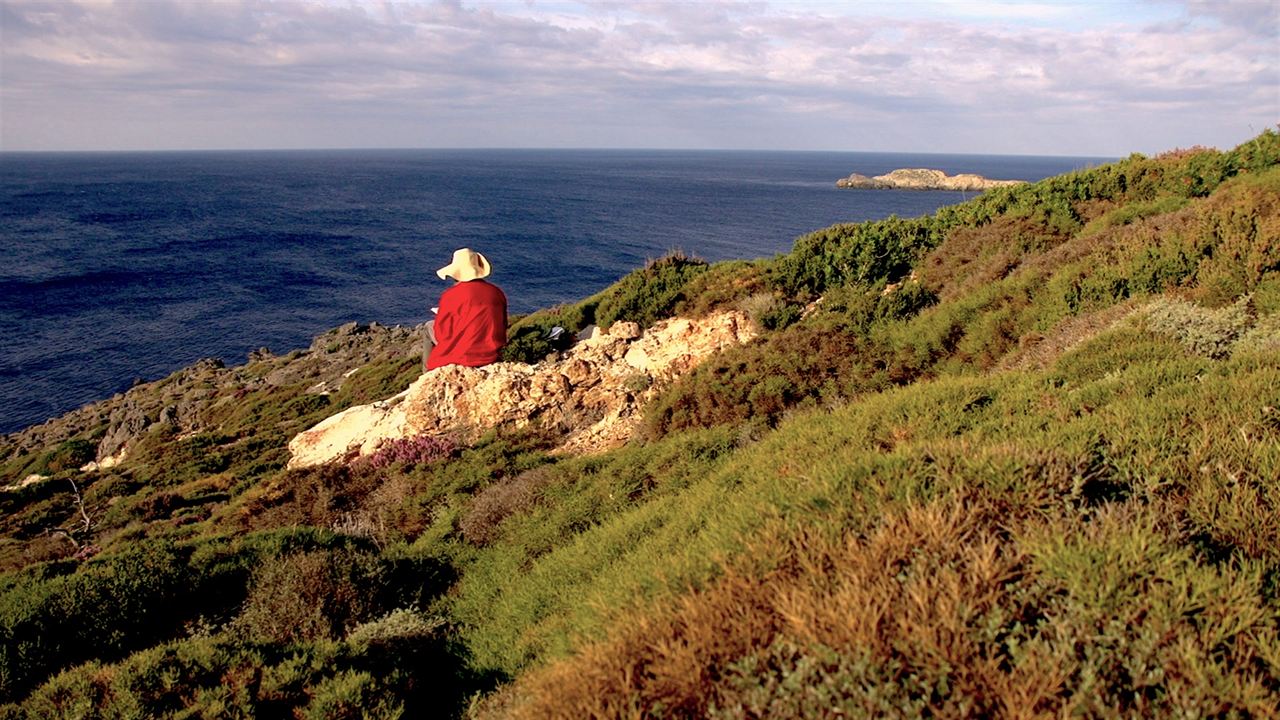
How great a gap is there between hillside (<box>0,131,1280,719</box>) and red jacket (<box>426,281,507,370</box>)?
267cm

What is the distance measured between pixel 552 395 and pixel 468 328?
2.99m

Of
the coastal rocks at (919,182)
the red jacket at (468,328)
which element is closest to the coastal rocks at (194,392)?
the red jacket at (468,328)

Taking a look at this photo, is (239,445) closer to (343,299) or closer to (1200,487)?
(1200,487)

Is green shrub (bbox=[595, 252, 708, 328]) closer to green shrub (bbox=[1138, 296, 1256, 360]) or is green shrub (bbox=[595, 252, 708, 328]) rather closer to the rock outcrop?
the rock outcrop

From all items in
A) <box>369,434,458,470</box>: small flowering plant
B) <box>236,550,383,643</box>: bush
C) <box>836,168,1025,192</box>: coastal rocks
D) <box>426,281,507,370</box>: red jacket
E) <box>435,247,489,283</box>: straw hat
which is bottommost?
<box>369,434,458,470</box>: small flowering plant

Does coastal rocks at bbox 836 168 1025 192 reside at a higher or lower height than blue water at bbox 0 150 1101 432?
higher

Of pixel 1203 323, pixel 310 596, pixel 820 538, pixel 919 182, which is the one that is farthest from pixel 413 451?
pixel 919 182

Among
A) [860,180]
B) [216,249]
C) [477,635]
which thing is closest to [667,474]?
[477,635]

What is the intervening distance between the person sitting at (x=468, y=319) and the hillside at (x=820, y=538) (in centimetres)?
271

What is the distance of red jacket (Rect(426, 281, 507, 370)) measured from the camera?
15.1 meters

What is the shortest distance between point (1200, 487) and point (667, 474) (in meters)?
5.19

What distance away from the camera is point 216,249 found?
234 ft

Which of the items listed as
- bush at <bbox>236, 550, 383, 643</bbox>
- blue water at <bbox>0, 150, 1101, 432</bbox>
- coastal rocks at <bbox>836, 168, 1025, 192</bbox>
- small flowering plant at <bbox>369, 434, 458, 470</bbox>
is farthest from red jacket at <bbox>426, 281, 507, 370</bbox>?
coastal rocks at <bbox>836, 168, 1025, 192</bbox>

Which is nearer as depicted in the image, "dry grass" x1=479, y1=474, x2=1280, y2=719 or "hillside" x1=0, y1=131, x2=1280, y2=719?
"dry grass" x1=479, y1=474, x2=1280, y2=719
